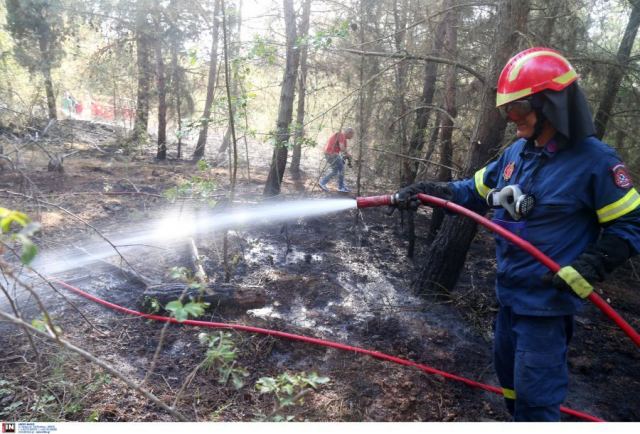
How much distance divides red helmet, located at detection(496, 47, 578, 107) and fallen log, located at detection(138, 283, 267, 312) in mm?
3263

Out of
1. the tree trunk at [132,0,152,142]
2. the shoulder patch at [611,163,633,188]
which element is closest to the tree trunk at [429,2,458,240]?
the shoulder patch at [611,163,633,188]

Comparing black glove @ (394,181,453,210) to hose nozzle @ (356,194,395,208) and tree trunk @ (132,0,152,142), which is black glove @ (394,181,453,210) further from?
tree trunk @ (132,0,152,142)

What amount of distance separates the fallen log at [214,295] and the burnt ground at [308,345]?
0.26ft

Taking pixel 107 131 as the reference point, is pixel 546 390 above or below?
below

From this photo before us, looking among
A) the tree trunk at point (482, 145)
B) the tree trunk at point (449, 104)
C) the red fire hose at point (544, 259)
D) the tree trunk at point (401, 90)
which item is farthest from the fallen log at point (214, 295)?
the tree trunk at point (449, 104)

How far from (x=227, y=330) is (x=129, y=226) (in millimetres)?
3938

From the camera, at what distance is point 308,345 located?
390cm

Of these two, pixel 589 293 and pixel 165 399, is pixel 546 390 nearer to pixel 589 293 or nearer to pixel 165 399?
pixel 589 293

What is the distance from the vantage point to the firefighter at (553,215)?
6.76 ft

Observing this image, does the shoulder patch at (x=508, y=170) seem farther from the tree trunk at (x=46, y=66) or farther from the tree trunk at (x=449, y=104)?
the tree trunk at (x=46, y=66)
